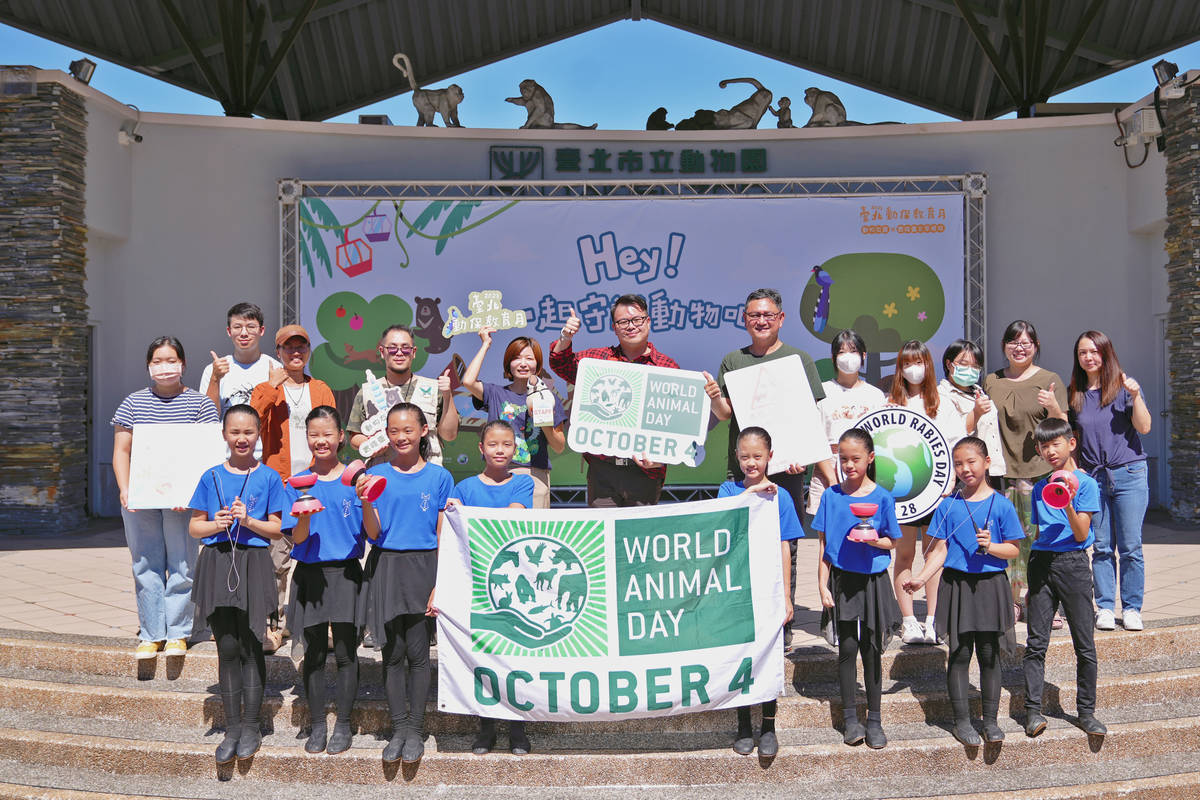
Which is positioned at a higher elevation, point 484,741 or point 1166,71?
point 1166,71

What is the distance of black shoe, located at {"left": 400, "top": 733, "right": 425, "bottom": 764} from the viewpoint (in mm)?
3906

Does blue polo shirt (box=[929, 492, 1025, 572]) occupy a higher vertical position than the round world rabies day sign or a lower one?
lower

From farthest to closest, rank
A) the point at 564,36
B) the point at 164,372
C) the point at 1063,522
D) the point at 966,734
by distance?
the point at 564,36 < the point at 164,372 < the point at 1063,522 < the point at 966,734

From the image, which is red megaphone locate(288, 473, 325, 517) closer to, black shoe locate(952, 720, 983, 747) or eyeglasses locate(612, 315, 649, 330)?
eyeglasses locate(612, 315, 649, 330)

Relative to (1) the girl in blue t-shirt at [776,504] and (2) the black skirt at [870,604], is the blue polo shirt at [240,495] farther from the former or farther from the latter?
(2) the black skirt at [870,604]

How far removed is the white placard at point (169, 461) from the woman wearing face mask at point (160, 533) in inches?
4.7

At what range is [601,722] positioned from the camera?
417 cm

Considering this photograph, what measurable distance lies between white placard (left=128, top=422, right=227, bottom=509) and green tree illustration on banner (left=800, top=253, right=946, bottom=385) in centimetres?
632

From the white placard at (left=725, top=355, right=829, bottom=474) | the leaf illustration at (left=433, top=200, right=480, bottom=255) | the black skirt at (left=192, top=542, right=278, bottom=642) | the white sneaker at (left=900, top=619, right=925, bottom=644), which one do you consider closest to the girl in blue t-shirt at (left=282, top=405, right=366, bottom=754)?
the black skirt at (left=192, top=542, right=278, bottom=642)

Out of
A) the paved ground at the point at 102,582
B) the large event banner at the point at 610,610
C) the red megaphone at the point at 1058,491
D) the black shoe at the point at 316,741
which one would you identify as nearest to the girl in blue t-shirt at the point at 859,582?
the large event banner at the point at 610,610

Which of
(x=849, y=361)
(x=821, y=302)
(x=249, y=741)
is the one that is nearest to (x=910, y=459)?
(x=849, y=361)

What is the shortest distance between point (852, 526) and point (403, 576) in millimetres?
1904

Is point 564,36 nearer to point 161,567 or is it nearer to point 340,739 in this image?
point 161,567

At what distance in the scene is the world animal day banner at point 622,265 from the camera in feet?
30.5
